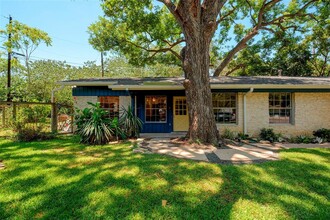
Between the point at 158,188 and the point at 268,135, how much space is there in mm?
7202

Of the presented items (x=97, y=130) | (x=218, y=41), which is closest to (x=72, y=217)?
(x=97, y=130)

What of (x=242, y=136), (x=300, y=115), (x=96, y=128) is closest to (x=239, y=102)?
(x=242, y=136)

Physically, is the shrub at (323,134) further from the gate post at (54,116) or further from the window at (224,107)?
the gate post at (54,116)

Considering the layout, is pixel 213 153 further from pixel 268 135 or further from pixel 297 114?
pixel 297 114

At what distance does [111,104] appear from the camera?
10.5 meters

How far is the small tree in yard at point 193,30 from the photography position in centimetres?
716

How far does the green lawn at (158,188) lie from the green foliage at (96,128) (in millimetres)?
1927

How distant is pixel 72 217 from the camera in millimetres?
2734

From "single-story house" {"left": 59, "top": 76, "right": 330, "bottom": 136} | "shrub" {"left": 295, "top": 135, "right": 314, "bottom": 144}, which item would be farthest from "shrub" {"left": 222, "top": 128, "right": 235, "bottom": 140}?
"shrub" {"left": 295, "top": 135, "right": 314, "bottom": 144}

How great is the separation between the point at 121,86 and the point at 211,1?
512 centimetres

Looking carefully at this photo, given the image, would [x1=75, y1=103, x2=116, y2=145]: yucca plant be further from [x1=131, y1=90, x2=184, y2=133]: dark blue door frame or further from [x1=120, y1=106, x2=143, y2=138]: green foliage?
[x1=131, y1=90, x2=184, y2=133]: dark blue door frame

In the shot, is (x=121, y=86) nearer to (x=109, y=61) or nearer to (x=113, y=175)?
(x=113, y=175)

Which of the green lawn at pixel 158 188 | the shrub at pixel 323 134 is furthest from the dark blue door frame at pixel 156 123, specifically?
the shrub at pixel 323 134

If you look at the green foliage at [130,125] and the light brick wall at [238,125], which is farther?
the light brick wall at [238,125]
